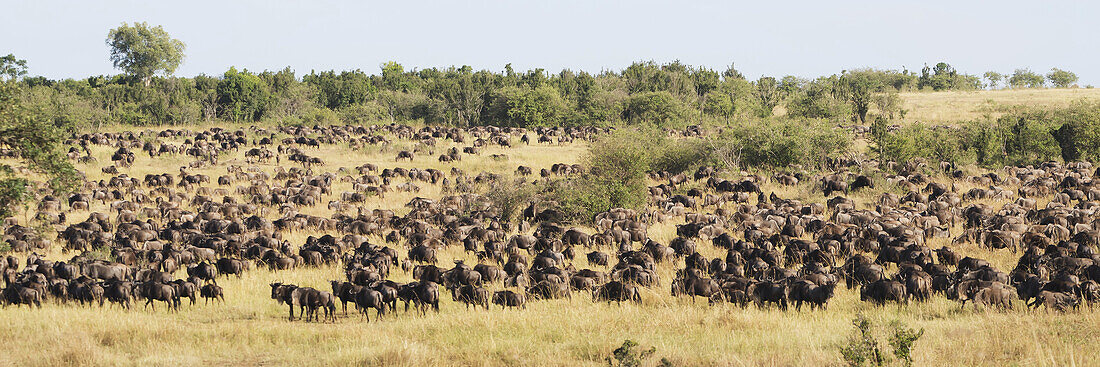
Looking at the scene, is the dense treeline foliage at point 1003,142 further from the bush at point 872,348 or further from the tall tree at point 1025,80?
the tall tree at point 1025,80

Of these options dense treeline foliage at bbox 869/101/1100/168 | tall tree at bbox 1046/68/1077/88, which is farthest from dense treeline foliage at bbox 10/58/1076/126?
tall tree at bbox 1046/68/1077/88

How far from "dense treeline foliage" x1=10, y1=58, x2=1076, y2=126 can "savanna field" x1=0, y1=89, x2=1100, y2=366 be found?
124ft

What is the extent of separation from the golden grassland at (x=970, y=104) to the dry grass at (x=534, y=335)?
2869 inches

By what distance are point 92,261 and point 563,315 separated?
555 inches

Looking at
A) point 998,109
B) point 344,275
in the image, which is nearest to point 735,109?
point 998,109

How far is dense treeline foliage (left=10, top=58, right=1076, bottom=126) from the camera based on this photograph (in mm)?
86250

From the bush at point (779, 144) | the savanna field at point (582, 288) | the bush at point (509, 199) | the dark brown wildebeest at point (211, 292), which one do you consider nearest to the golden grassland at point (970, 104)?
the bush at point (779, 144)

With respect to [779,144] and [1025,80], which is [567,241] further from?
[1025,80]

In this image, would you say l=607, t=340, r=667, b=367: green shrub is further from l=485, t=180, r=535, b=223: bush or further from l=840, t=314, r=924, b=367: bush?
l=485, t=180, r=535, b=223: bush

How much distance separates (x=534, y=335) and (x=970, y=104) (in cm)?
9982

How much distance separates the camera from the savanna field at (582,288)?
13.9 metres

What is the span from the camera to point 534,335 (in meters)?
15.3

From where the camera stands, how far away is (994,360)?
501 inches

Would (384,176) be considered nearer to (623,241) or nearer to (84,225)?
(84,225)
